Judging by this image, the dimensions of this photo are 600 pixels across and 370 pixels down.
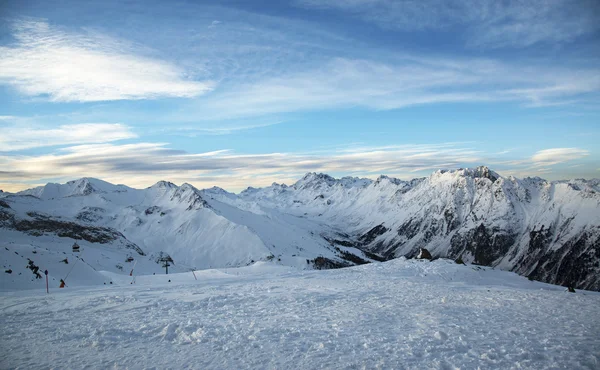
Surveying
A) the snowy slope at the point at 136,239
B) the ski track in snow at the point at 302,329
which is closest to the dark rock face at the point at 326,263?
the snowy slope at the point at 136,239

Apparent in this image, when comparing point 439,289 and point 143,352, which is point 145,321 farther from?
point 439,289

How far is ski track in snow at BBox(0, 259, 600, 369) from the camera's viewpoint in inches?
400

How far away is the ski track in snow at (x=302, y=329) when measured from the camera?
33.4 feet

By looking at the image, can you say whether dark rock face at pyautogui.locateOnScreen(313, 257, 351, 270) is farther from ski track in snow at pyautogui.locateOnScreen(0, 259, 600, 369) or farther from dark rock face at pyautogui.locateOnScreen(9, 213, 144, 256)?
ski track in snow at pyautogui.locateOnScreen(0, 259, 600, 369)

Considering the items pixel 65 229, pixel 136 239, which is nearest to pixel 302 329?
pixel 65 229

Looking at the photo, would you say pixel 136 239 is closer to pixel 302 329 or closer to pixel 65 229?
pixel 65 229

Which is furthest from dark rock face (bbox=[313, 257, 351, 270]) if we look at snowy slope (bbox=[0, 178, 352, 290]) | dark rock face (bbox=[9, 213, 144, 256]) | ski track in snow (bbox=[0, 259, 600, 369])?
ski track in snow (bbox=[0, 259, 600, 369])

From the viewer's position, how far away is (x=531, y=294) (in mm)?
19078

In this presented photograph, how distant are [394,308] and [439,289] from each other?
6.62 m

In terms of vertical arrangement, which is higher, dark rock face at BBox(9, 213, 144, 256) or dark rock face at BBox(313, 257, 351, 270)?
dark rock face at BBox(9, 213, 144, 256)

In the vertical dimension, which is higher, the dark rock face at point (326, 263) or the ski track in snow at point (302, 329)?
the ski track in snow at point (302, 329)

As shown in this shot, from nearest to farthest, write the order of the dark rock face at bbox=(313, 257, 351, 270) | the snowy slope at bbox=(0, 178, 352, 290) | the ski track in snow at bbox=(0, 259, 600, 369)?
the ski track in snow at bbox=(0, 259, 600, 369)
the snowy slope at bbox=(0, 178, 352, 290)
the dark rock face at bbox=(313, 257, 351, 270)

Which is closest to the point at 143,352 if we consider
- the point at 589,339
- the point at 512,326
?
the point at 512,326

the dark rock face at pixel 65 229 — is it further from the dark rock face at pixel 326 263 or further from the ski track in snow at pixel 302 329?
the ski track in snow at pixel 302 329
